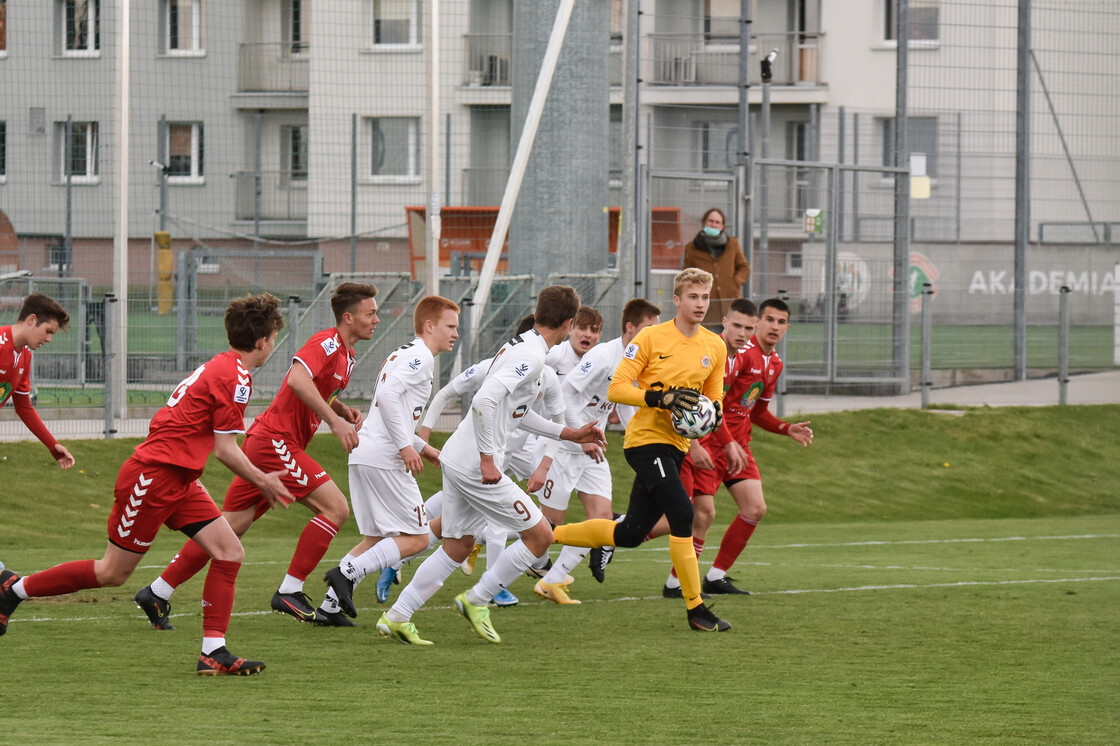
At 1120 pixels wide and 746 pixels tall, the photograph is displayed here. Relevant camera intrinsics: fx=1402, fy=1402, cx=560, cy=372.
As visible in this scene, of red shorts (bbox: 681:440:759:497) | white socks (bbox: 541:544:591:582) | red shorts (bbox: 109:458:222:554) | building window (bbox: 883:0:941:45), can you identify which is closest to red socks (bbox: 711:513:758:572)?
red shorts (bbox: 681:440:759:497)

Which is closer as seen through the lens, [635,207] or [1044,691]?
[1044,691]

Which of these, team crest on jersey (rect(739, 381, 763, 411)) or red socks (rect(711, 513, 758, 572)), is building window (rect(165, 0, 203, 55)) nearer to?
team crest on jersey (rect(739, 381, 763, 411))

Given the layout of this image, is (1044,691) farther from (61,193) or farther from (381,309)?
(61,193)

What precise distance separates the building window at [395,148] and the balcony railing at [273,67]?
147cm

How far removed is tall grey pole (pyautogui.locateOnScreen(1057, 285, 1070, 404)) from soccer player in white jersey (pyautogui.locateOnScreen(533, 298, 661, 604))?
1133 centimetres

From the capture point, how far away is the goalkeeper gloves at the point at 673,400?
7457 millimetres

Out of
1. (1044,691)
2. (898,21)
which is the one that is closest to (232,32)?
(898,21)

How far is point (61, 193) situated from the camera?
16.3 metres

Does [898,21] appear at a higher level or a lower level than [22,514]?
higher

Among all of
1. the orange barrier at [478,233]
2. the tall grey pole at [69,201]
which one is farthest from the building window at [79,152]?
the orange barrier at [478,233]

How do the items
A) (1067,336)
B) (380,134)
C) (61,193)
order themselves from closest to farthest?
(61,193) → (380,134) → (1067,336)

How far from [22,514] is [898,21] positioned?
13.8 meters

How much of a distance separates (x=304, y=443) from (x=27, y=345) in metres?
1.87

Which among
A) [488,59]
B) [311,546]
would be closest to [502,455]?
[311,546]
